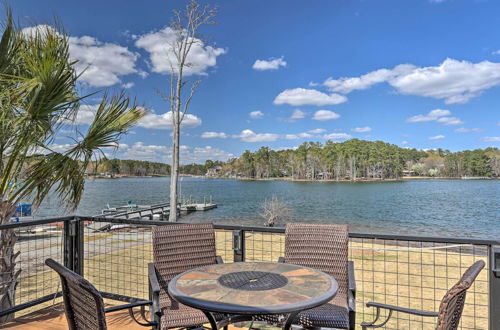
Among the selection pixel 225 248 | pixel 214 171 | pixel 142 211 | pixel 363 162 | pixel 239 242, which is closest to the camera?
pixel 239 242

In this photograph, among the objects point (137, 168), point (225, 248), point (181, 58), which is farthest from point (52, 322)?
point (137, 168)

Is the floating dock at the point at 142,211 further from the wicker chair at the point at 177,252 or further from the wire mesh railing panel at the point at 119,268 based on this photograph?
the wicker chair at the point at 177,252

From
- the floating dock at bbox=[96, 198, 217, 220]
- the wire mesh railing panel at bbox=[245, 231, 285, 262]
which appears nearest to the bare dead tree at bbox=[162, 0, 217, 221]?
the wire mesh railing panel at bbox=[245, 231, 285, 262]

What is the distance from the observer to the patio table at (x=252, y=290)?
1.43 m

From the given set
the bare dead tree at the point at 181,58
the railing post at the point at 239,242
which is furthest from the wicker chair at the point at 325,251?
the bare dead tree at the point at 181,58

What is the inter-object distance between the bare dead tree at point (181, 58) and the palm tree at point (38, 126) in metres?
9.40

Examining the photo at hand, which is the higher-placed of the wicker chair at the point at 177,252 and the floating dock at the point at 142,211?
the wicker chair at the point at 177,252

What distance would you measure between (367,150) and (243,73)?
1636 inches

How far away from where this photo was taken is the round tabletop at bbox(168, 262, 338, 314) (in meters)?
1.44

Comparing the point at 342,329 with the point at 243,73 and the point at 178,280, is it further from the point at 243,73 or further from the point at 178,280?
the point at 243,73

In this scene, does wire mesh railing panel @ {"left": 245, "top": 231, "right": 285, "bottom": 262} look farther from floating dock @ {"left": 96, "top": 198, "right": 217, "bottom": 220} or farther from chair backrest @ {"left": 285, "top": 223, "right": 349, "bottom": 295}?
floating dock @ {"left": 96, "top": 198, "right": 217, "bottom": 220}

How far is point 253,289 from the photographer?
164 centimetres

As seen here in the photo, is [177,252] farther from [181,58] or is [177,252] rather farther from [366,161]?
[366,161]

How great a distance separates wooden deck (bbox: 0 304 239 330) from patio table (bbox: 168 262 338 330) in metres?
1.15
